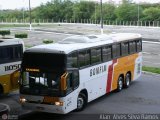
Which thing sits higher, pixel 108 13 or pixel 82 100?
pixel 108 13

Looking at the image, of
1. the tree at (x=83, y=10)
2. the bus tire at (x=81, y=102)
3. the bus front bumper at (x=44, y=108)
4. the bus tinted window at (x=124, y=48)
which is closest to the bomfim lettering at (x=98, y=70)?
the bus tire at (x=81, y=102)

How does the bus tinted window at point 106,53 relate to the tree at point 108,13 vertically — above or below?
below

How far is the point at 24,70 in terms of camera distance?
15930 millimetres

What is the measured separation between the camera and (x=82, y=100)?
17.0 m

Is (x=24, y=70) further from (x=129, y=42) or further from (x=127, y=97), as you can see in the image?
(x=129, y=42)

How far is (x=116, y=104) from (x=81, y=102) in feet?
6.61

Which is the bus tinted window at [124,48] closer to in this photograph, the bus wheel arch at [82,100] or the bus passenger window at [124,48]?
the bus passenger window at [124,48]

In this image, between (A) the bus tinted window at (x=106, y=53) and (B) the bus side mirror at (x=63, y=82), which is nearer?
(B) the bus side mirror at (x=63, y=82)

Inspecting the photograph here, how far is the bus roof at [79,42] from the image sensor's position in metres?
16.0

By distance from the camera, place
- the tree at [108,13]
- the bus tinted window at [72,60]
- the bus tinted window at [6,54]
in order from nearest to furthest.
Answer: the bus tinted window at [72,60]
the bus tinted window at [6,54]
the tree at [108,13]

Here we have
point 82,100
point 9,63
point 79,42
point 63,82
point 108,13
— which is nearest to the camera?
point 63,82

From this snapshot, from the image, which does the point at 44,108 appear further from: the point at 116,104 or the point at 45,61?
the point at 116,104

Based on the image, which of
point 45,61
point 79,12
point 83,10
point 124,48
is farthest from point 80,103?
point 83,10

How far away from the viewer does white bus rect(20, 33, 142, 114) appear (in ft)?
50.2
